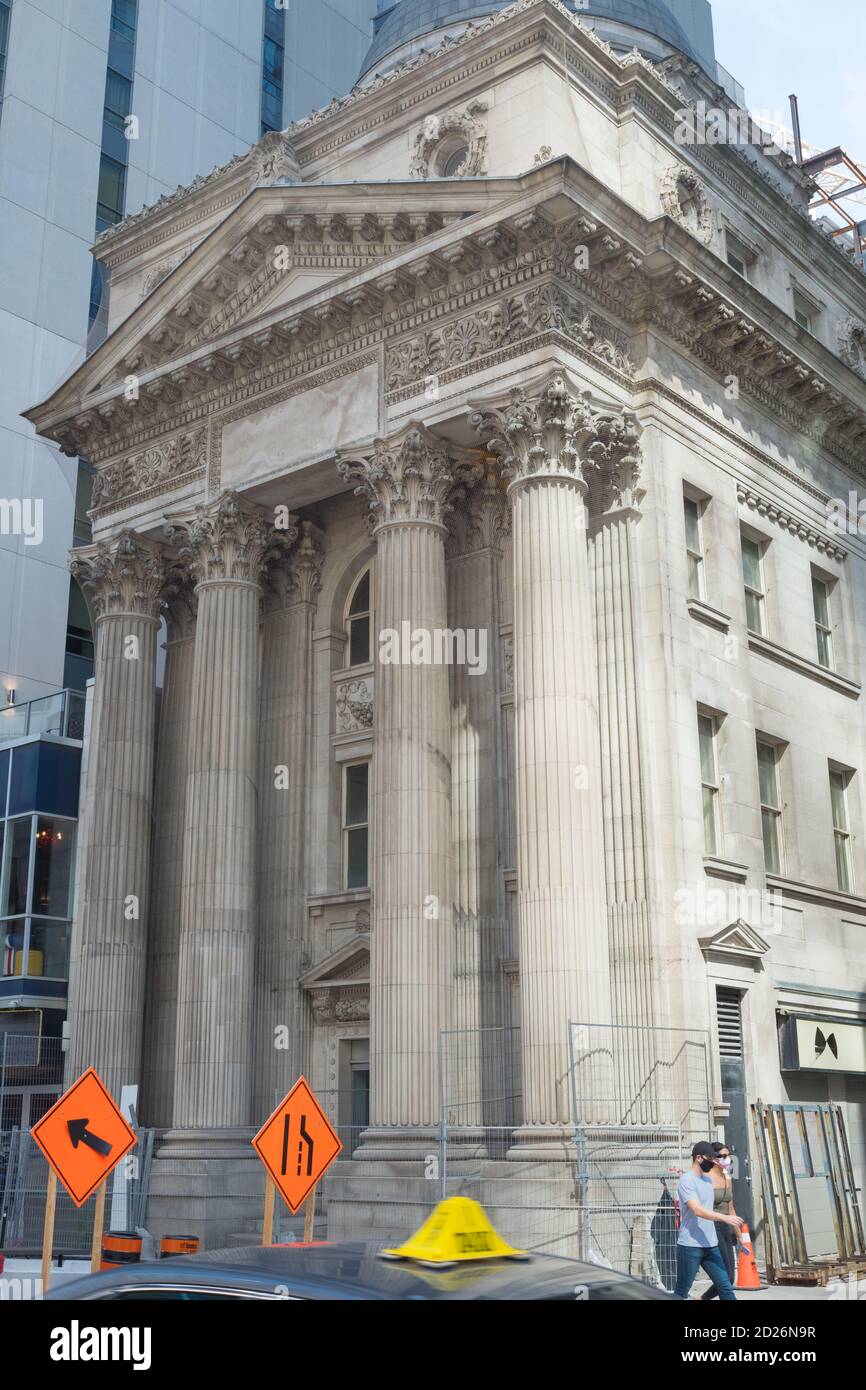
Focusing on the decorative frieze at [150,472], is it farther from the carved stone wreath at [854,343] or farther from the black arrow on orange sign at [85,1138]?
the black arrow on orange sign at [85,1138]

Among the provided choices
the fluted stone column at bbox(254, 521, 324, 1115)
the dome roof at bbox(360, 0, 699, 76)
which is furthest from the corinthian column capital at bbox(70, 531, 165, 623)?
the dome roof at bbox(360, 0, 699, 76)

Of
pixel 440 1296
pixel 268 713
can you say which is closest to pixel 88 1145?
pixel 440 1296

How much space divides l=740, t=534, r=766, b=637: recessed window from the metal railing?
15665 mm

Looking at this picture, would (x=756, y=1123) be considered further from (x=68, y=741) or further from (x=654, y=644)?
(x=68, y=741)

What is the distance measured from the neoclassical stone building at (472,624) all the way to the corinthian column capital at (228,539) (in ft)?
0.31

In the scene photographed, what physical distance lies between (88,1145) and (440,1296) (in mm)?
9121

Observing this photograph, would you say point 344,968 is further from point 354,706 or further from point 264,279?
point 264,279

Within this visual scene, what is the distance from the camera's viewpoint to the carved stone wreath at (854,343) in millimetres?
33719

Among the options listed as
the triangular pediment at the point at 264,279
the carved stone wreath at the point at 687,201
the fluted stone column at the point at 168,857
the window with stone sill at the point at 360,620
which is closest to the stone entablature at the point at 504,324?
the triangular pediment at the point at 264,279

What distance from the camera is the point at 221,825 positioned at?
25.7m

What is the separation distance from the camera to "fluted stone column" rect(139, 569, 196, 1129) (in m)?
27.9

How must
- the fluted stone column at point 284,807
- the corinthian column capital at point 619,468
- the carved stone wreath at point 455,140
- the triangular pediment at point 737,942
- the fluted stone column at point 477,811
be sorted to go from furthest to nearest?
the fluted stone column at point 284,807 < the carved stone wreath at point 455,140 < the corinthian column capital at point 619,468 < the fluted stone column at point 477,811 < the triangular pediment at point 737,942
